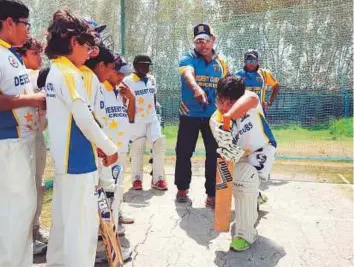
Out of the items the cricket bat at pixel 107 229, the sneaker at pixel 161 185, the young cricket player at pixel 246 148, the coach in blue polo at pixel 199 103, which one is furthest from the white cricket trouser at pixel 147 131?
the cricket bat at pixel 107 229

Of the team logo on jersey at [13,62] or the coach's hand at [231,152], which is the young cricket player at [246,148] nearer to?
the coach's hand at [231,152]

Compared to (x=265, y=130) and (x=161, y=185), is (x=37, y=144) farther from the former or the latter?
(x=161, y=185)

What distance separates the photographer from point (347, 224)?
4.45 meters

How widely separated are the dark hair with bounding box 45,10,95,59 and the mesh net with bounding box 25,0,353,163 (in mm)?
4666

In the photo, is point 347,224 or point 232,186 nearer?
point 232,186

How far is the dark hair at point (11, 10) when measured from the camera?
267 cm

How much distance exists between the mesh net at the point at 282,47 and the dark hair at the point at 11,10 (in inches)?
179

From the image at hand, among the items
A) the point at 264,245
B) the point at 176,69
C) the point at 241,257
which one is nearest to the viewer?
the point at 241,257

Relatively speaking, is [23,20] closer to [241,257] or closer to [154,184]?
[241,257]

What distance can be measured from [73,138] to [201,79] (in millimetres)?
2396

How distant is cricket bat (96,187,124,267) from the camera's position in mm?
2865

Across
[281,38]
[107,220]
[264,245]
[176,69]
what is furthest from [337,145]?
[107,220]

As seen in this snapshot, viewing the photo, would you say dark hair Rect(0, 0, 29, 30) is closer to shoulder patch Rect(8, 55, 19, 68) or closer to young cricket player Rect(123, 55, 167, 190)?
shoulder patch Rect(8, 55, 19, 68)

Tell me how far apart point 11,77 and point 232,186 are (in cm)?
196
